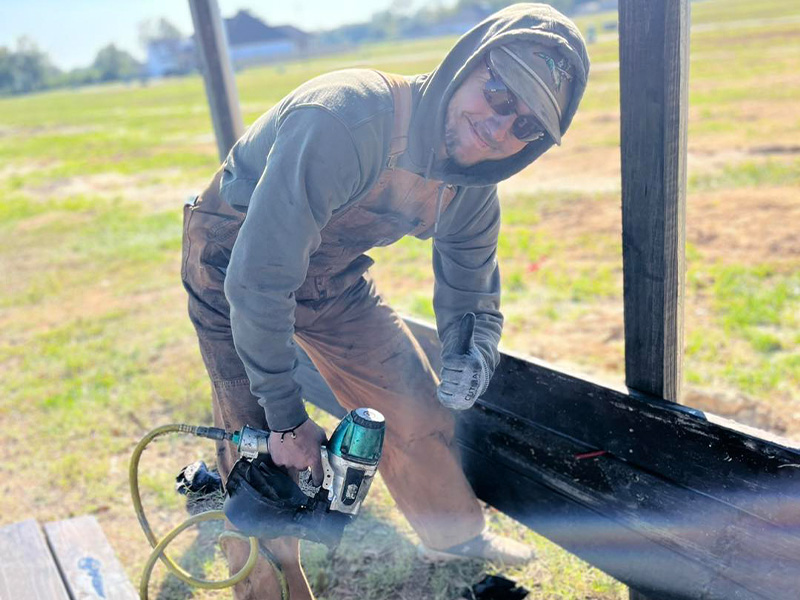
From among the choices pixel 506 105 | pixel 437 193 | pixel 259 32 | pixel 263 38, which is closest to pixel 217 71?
pixel 437 193

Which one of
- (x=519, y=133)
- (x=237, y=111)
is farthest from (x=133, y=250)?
(x=519, y=133)

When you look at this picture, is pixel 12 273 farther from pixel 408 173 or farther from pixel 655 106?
pixel 655 106

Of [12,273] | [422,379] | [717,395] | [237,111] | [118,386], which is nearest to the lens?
[422,379]

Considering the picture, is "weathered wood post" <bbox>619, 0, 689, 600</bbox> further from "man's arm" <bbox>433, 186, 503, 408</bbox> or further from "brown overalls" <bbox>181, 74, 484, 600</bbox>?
"brown overalls" <bbox>181, 74, 484, 600</bbox>

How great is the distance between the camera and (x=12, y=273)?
8.62 meters

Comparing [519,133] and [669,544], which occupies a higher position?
[519,133]

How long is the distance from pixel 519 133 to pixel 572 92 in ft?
0.65

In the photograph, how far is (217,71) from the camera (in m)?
4.05

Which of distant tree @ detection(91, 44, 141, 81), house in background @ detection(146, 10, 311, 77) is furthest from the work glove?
distant tree @ detection(91, 44, 141, 81)

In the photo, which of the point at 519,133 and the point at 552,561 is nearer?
the point at 519,133

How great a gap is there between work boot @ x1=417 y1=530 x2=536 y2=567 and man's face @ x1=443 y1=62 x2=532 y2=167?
1.57 meters

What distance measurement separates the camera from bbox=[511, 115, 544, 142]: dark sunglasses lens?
2.03 meters

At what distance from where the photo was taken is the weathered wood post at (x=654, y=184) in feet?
6.25

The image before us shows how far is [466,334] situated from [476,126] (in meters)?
0.75
